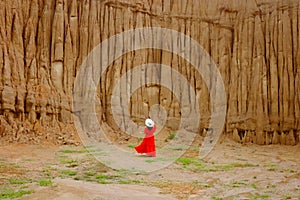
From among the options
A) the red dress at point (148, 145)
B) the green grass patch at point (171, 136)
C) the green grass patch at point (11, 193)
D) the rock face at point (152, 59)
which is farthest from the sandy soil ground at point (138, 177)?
the green grass patch at point (171, 136)

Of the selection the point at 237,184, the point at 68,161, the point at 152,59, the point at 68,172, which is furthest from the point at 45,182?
the point at 152,59

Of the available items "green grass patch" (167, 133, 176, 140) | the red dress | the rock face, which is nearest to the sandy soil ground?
the red dress

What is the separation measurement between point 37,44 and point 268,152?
10.8 m

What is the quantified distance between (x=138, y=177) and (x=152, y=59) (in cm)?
1061

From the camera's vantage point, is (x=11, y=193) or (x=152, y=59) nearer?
(x=11, y=193)

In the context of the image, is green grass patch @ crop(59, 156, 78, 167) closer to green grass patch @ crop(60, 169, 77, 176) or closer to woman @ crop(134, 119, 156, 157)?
green grass patch @ crop(60, 169, 77, 176)

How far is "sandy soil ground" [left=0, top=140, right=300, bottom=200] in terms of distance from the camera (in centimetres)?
668

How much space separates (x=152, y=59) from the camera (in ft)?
60.7

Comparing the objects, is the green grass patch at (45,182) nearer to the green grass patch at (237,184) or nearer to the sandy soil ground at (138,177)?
the sandy soil ground at (138,177)

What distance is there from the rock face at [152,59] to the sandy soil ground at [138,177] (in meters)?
2.29

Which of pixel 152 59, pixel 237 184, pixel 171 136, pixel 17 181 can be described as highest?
pixel 152 59

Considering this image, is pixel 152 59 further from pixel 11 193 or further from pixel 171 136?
pixel 11 193

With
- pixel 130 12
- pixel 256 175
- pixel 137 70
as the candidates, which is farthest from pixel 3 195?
pixel 130 12

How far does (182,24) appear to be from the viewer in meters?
18.7
